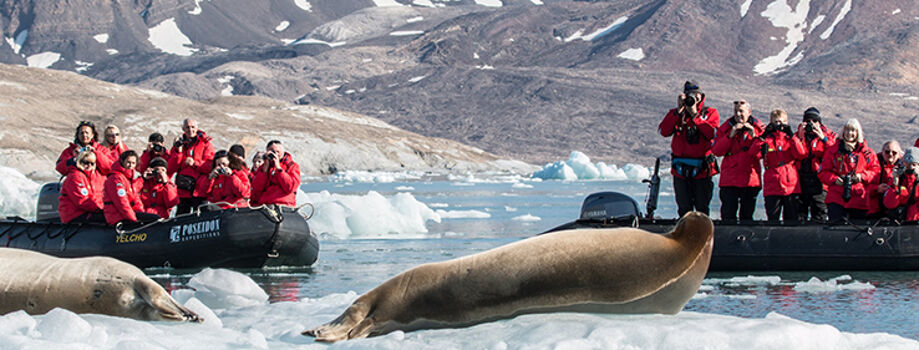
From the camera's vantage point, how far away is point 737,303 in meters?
8.01

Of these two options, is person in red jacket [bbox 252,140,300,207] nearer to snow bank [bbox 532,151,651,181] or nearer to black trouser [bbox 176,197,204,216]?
black trouser [bbox 176,197,204,216]

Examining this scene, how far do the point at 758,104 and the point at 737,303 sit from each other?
133 metres

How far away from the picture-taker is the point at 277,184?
1151cm

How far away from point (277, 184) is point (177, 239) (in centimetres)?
124

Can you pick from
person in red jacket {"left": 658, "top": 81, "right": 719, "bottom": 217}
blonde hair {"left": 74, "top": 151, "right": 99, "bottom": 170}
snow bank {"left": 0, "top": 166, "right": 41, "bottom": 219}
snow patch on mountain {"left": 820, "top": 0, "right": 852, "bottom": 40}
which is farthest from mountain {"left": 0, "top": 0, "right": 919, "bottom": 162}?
blonde hair {"left": 74, "top": 151, "right": 99, "bottom": 170}

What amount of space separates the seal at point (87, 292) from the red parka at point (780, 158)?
6364 millimetres

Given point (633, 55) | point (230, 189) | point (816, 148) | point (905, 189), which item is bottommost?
point (230, 189)

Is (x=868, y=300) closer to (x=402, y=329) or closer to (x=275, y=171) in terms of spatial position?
(x=402, y=329)

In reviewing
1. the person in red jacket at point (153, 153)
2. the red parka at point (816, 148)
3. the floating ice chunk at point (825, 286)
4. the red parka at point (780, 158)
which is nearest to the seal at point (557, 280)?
the floating ice chunk at point (825, 286)

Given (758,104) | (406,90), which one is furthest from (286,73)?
(758,104)

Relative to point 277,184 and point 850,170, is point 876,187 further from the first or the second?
point 277,184

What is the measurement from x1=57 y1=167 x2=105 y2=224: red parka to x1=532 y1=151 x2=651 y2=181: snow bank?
4811 centimetres

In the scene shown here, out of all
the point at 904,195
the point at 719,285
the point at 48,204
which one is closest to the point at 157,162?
the point at 48,204

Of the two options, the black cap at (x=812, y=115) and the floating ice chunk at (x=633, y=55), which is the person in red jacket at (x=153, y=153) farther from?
the floating ice chunk at (x=633, y=55)
